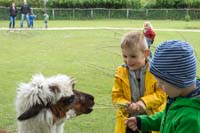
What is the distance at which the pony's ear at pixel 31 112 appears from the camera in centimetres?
343

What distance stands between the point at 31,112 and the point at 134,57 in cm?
99

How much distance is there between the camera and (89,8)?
43.8 meters

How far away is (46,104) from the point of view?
368 centimetres

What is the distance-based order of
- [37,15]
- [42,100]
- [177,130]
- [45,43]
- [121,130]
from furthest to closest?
[37,15], [45,43], [121,130], [42,100], [177,130]

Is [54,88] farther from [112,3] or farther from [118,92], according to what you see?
[112,3]

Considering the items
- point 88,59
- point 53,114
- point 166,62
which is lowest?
point 88,59

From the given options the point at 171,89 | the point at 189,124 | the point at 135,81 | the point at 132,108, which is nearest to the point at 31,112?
the point at 132,108

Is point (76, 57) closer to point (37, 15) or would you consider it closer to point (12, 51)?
point (12, 51)

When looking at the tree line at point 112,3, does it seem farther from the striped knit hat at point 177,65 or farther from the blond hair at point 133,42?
the striped knit hat at point 177,65

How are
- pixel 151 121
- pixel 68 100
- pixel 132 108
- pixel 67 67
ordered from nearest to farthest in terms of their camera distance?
pixel 151 121 < pixel 132 108 < pixel 68 100 < pixel 67 67

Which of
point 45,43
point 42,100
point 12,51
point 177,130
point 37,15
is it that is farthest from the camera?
point 37,15

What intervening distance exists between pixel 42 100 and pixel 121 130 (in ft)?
2.63

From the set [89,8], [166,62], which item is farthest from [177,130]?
[89,8]

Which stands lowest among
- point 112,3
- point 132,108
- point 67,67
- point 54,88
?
point 67,67
